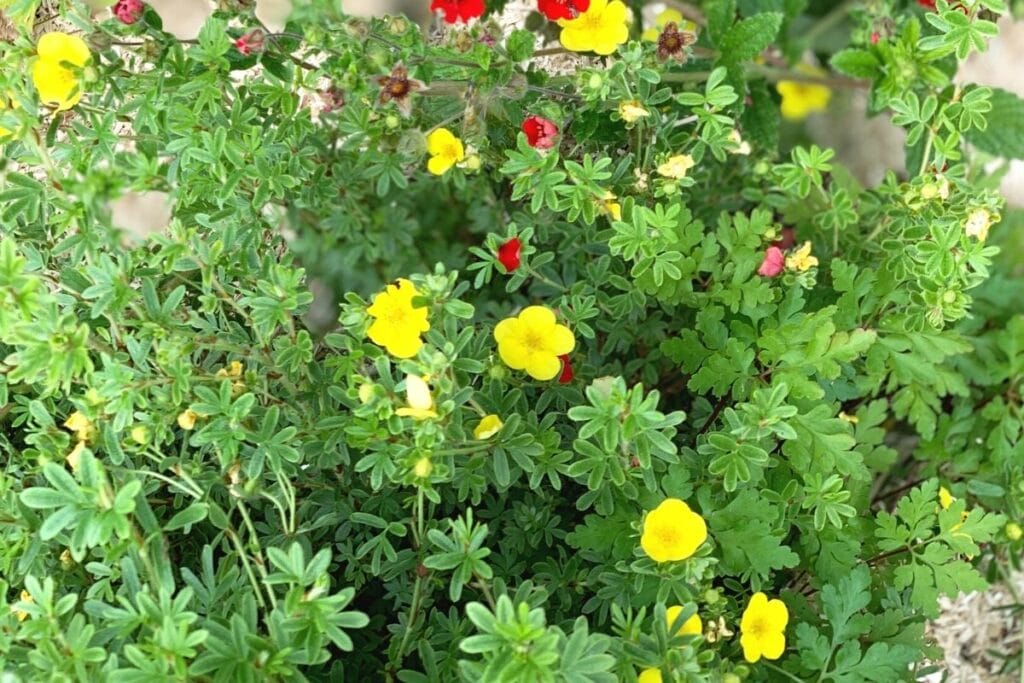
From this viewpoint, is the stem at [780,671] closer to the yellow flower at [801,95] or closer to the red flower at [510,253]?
the red flower at [510,253]

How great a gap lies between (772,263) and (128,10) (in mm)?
760

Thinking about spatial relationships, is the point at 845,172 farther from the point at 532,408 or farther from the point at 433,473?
the point at 433,473

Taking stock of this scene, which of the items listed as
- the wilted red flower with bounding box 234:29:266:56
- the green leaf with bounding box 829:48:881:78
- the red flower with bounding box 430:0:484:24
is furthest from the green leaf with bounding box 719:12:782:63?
the wilted red flower with bounding box 234:29:266:56

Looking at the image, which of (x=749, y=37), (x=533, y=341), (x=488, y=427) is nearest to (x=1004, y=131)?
(x=749, y=37)

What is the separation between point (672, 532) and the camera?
0.93 metres

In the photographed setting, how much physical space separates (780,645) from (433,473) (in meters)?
0.39

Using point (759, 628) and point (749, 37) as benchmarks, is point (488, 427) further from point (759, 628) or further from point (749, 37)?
point (749, 37)

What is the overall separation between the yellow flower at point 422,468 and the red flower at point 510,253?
272 millimetres

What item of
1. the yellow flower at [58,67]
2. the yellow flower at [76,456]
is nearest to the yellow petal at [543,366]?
the yellow flower at [76,456]

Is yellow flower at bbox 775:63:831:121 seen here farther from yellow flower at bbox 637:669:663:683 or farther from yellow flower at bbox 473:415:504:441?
yellow flower at bbox 637:669:663:683

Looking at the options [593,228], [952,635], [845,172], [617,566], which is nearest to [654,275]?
[593,228]

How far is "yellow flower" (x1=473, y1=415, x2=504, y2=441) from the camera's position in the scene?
3.02 feet

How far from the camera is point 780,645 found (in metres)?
0.94

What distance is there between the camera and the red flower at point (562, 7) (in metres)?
1.03
